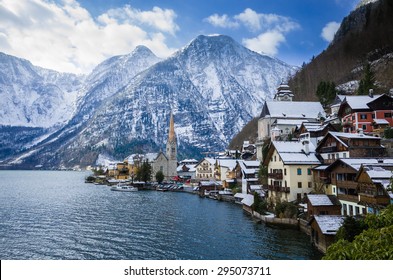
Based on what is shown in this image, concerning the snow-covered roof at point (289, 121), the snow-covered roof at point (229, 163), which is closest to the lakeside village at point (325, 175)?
the snow-covered roof at point (289, 121)

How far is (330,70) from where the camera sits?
10569 cm

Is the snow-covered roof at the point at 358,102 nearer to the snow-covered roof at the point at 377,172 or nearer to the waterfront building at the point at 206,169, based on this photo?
the snow-covered roof at the point at 377,172

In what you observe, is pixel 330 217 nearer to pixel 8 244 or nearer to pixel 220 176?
pixel 8 244

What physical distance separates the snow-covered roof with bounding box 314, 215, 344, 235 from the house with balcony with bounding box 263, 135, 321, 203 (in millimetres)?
14265

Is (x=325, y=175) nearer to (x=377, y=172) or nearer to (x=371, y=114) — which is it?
(x=377, y=172)

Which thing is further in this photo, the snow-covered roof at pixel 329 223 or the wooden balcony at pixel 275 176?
the wooden balcony at pixel 275 176

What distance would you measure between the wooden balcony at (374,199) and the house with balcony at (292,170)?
41.0 feet

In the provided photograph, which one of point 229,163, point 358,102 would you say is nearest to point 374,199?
point 358,102

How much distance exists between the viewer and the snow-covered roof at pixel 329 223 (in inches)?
913

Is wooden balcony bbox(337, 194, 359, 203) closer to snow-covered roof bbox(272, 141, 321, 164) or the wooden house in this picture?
the wooden house

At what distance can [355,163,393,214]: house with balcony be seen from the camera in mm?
24125

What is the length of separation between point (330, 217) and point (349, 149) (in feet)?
45.3

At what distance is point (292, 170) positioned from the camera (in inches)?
1569

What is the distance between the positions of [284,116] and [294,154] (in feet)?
125
